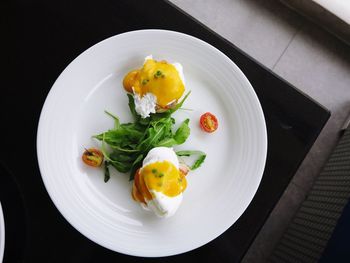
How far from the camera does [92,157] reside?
88cm

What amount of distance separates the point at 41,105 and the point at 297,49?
46.7 inches

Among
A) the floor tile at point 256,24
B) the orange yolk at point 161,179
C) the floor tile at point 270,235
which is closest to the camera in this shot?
the orange yolk at point 161,179

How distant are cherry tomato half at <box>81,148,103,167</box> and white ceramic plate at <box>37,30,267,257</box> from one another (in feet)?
0.08

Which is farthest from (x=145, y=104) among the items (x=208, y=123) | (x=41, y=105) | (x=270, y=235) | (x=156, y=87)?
(x=270, y=235)

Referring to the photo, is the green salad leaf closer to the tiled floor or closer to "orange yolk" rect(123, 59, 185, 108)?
"orange yolk" rect(123, 59, 185, 108)

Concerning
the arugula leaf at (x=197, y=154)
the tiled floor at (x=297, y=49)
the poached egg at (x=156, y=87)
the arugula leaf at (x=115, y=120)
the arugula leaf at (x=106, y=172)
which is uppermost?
the tiled floor at (x=297, y=49)

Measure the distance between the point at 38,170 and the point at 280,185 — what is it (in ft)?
2.09

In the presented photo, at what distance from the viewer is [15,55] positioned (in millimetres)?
1005

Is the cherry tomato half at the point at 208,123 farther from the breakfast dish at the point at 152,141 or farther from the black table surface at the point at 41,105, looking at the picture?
the black table surface at the point at 41,105

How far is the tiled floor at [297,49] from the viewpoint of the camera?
1.58m

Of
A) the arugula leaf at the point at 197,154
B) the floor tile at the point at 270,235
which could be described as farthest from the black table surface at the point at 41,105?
the floor tile at the point at 270,235

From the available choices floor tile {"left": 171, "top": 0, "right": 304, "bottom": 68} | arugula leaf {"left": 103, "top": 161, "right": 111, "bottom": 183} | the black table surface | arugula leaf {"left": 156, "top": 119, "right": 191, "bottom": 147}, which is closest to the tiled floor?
floor tile {"left": 171, "top": 0, "right": 304, "bottom": 68}

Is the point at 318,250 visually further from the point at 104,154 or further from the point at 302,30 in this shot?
the point at 302,30

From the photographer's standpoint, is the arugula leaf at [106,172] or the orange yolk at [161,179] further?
the arugula leaf at [106,172]
